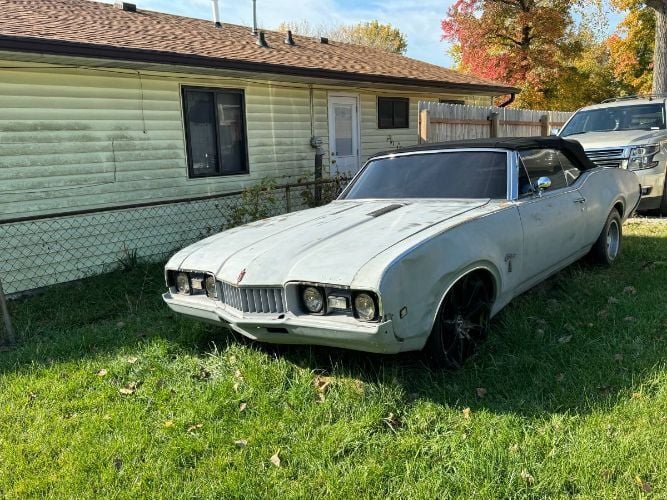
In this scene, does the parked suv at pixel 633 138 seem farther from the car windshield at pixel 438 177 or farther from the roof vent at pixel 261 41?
the roof vent at pixel 261 41

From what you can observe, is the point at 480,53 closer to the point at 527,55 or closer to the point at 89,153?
the point at 527,55

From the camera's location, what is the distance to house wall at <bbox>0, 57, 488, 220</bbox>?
666 centimetres

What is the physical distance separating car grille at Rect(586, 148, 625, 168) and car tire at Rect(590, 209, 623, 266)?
9.34ft

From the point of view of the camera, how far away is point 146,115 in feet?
25.9

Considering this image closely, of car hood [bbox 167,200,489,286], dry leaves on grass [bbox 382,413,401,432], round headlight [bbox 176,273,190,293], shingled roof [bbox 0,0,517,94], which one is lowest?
dry leaves on grass [bbox 382,413,401,432]

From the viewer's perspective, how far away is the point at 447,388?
3.33 m

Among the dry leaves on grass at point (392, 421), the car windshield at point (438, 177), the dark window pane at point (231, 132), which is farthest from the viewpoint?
the dark window pane at point (231, 132)

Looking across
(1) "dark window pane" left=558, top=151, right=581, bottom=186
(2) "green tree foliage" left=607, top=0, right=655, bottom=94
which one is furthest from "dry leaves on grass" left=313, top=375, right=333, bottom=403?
(2) "green tree foliage" left=607, top=0, right=655, bottom=94

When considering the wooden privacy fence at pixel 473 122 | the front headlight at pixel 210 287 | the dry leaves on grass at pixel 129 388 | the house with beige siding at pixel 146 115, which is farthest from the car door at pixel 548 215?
the wooden privacy fence at pixel 473 122

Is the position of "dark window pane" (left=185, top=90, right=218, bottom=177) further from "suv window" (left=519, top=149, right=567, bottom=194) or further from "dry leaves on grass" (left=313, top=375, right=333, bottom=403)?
"dry leaves on grass" (left=313, top=375, right=333, bottom=403)

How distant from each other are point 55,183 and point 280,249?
16.2ft

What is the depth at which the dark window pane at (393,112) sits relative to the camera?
468 inches

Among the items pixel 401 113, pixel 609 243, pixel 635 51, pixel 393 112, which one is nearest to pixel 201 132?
pixel 393 112

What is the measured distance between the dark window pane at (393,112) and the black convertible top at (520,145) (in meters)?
6.80
